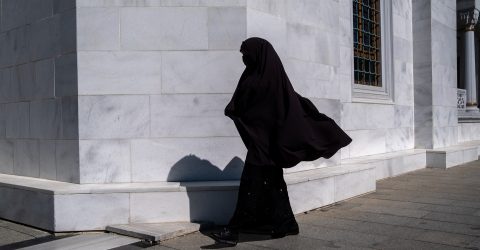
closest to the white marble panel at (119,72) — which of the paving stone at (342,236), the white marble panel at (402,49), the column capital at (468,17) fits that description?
the paving stone at (342,236)

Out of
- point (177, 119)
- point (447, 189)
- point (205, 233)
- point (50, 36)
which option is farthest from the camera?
point (447, 189)

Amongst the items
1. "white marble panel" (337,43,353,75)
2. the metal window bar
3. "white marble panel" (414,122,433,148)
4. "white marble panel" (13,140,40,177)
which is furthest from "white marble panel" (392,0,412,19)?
"white marble panel" (13,140,40,177)

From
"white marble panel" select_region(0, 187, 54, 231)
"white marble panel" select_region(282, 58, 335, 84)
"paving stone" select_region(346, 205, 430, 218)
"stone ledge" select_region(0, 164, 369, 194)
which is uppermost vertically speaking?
"white marble panel" select_region(282, 58, 335, 84)

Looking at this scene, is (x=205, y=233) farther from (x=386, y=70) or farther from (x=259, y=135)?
(x=386, y=70)

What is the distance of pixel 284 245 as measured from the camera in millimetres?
4652

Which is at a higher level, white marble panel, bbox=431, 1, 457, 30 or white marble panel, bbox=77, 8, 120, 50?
white marble panel, bbox=431, 1, 457, 30

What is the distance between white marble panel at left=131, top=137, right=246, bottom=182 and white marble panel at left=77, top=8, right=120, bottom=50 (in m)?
1.32

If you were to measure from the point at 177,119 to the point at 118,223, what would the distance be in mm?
1489

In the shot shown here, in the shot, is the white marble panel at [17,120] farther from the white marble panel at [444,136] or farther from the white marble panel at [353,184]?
the white marble panel at [444,136]

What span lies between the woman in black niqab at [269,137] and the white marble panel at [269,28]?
144cm

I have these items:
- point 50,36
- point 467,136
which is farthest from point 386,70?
point 50,36

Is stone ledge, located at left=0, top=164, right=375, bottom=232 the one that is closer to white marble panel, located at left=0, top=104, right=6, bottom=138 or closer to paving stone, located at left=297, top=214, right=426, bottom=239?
paving stone, located at left=297, top=214, right=426, bottom=239

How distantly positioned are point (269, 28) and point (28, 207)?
13.1 feet

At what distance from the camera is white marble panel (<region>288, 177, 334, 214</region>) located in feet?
19.5
